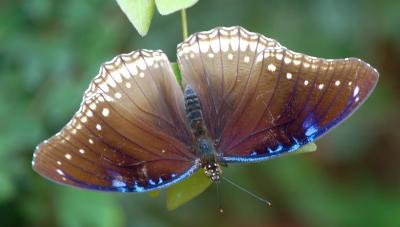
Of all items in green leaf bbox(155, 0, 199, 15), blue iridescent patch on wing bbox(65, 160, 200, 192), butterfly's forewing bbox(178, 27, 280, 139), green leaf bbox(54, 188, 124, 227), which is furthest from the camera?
green leaf bbox(54, 188, 124, 227)

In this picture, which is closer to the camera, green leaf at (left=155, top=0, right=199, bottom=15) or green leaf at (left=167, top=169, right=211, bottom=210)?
green leaf at (left=155, top=0, right=199, bottom=15)

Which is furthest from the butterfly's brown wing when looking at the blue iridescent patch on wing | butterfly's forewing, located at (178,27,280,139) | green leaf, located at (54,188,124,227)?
green leaf, located at (54,188,124,227)

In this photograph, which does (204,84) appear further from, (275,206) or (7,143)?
(275,206)

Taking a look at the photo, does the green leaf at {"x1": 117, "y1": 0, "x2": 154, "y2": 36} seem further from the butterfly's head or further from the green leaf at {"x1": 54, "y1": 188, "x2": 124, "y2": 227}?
the green leaf at {"x1": 54, "y1": 188, "x2": 124, "y2": 227}

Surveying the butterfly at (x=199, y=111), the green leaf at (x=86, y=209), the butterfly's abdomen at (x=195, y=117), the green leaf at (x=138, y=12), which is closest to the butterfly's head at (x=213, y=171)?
the butterfly at (x=199, y=111)

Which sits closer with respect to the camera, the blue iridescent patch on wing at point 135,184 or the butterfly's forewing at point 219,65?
the blue iridescent patch on wing at point 135,184

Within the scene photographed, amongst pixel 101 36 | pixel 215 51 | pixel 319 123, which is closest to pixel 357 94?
pixel 319 123

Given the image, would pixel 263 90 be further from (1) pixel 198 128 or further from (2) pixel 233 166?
(2) pixel 233 166

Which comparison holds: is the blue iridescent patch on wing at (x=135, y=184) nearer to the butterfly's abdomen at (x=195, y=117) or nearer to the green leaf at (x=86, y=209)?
the butterfly's abdomen at (x=195, y=117)
